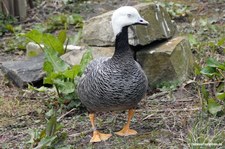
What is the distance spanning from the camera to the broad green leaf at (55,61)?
16.0 ft

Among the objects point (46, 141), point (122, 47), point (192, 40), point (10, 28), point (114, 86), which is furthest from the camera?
point (10, 28)

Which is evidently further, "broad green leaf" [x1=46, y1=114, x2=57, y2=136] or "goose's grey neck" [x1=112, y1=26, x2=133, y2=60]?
"goose's grey neck" [x1=112, y1=26, x2=133, y2=60]

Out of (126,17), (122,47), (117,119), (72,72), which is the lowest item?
(117,119)

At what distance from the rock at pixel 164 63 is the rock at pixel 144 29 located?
4.8 inches

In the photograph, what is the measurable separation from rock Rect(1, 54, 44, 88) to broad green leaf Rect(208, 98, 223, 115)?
74.4 inches

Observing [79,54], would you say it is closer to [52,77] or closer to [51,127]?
[52,77]

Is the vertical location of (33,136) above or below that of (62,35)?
below

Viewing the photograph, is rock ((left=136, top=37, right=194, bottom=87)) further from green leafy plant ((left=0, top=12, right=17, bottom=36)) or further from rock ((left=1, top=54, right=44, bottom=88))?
green leafy plant ((left=0, top=12, right=17, bottom=36))

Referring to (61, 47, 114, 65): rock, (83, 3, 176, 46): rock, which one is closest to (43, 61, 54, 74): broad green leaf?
(61, 47, 114, 65): rock

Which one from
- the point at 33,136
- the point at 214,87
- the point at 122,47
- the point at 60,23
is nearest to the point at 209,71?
the point at 214,87

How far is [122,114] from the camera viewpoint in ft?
15.2

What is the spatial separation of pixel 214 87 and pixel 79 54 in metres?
1.40

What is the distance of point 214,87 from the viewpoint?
4.56 m

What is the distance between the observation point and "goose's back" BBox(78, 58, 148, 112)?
3902mm
